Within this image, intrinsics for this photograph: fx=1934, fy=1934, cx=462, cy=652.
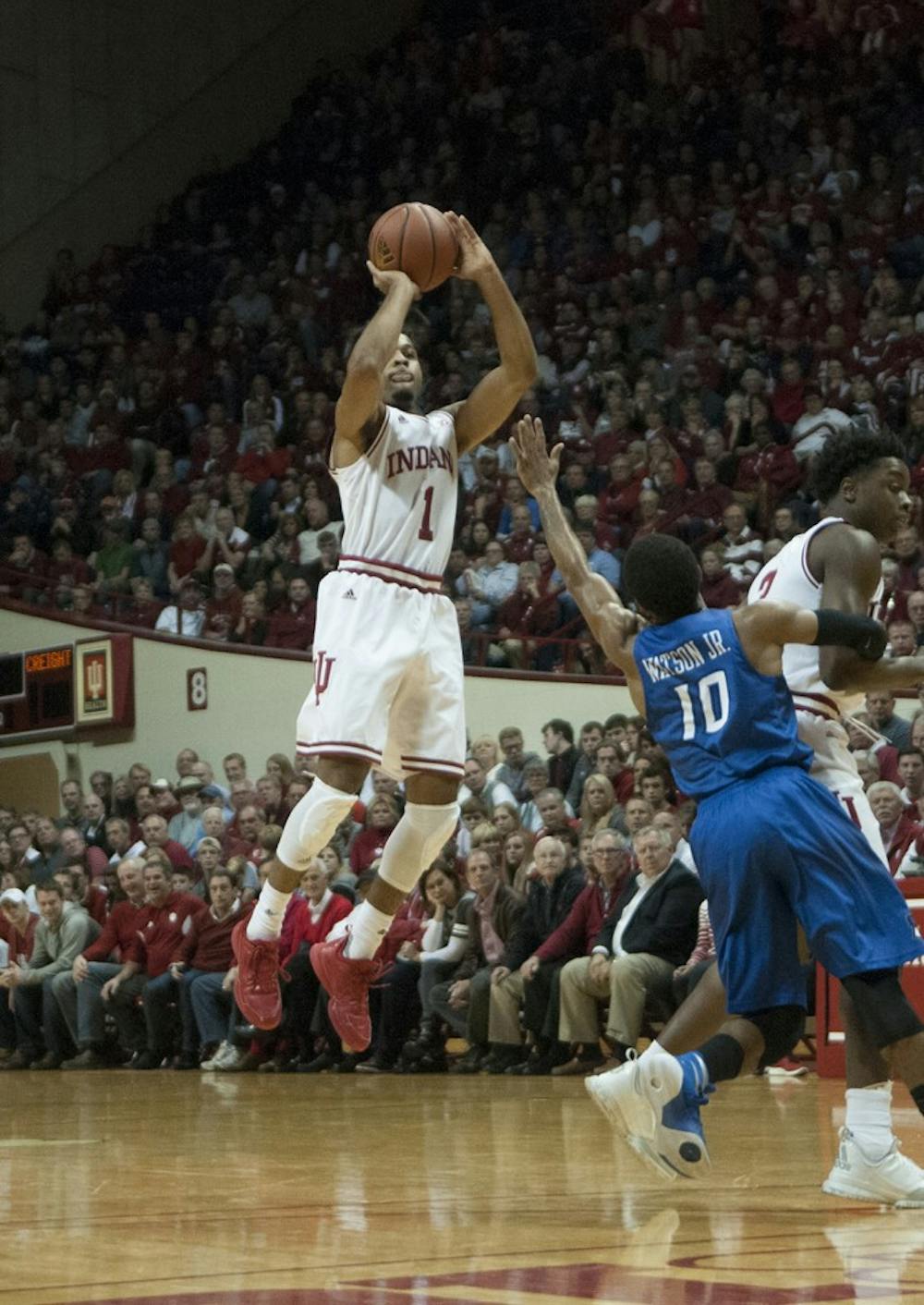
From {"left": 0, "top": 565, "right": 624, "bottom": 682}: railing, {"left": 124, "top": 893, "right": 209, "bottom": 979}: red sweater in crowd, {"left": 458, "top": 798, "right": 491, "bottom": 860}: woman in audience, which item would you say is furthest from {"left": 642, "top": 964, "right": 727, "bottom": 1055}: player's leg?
{"left": 0, "top": 565, "right": 624, "bottom": 682}: railing

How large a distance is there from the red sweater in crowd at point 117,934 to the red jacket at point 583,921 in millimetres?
3442

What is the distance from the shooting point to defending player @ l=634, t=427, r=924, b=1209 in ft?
15.9

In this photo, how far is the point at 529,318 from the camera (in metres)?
17.9

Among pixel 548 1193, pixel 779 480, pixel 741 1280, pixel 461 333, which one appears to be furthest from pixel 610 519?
pixel 741 1280

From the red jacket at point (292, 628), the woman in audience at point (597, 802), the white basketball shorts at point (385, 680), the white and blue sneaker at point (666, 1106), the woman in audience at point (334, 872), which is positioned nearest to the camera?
the white and blue sneaker at point (666, 1106)

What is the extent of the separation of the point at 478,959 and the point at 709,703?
657cm

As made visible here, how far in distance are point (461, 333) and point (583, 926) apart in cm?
887

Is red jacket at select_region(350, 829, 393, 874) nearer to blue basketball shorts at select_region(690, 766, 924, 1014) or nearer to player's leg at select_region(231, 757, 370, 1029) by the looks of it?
player's leg at select_region(231, 757, 370, 1029)

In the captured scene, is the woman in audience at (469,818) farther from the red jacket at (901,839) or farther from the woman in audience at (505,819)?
the red jacket at (901,839)

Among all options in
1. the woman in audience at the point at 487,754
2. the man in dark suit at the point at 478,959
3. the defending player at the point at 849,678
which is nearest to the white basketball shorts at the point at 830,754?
the defending player at the point at 849,678

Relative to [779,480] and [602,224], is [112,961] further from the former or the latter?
[602,224]

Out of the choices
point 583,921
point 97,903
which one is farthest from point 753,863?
point 97,903

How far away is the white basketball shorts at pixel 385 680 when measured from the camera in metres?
6.15

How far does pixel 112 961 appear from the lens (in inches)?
509
